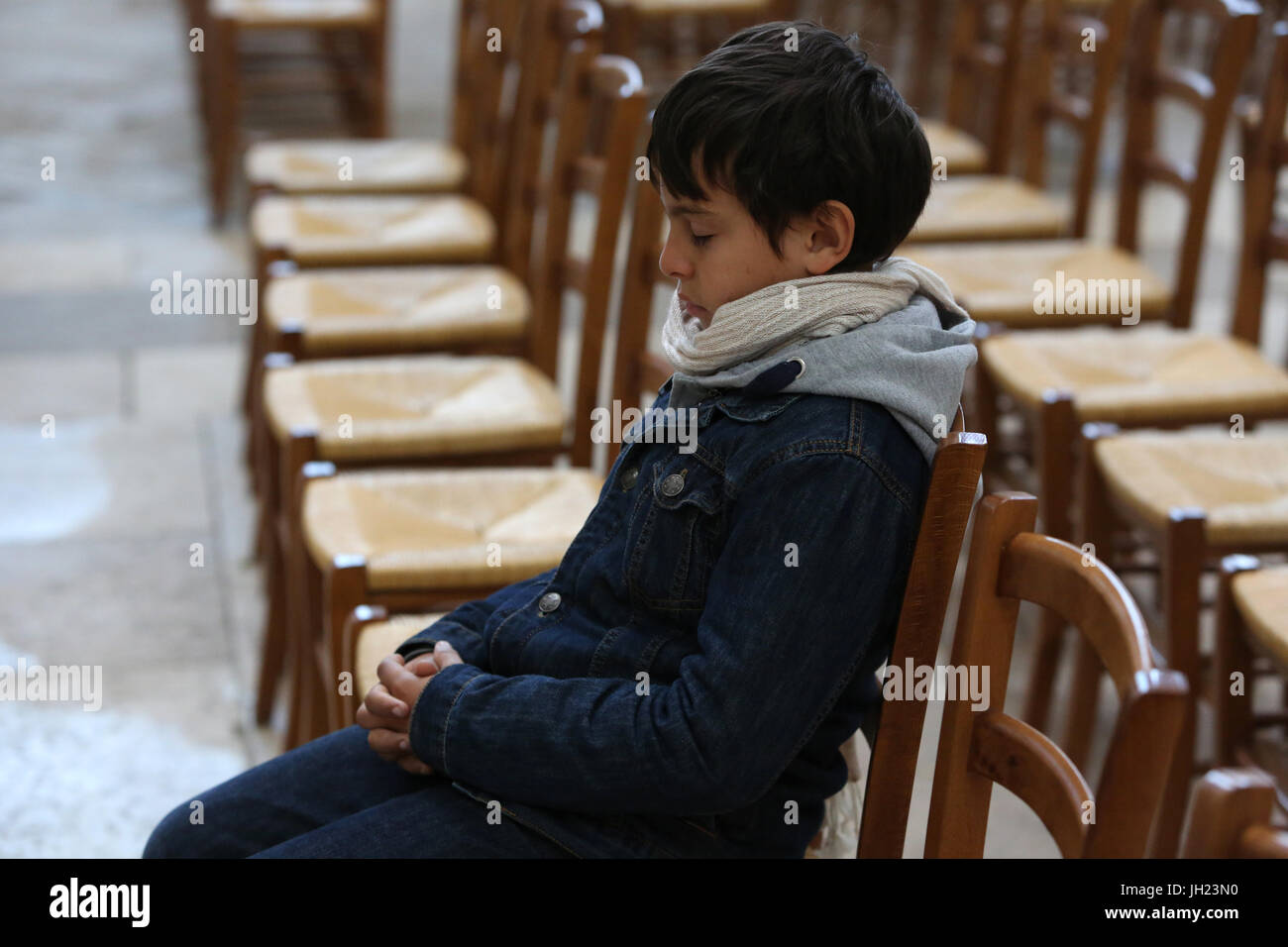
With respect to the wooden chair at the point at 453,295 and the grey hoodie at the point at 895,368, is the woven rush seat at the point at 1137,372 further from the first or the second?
the grey hoodie at the point at 895,368

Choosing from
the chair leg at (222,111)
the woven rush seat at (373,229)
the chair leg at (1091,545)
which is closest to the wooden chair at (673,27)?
the woven rush seat at (373,229)

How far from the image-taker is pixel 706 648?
43.9 inches

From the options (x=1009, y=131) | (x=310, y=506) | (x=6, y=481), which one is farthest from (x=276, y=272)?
(x=1009, y=131)

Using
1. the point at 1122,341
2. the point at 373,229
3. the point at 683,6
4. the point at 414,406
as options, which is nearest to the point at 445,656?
the point at 414,406

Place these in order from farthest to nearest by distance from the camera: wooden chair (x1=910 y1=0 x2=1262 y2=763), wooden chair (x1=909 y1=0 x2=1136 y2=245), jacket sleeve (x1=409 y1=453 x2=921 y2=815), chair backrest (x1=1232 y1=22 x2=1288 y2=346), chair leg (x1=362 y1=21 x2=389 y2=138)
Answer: chair leg (x1=362 y1=21 x2=389 y2=138), wooden chair (x1=909 y1=0 x2=1136 y2=245), chair backrest (x1=1232 y1=22 x2=1288 y2=346), wooden chair (x1=910 y1=0 x2=1262 y2=763), jacket sleeve (x1=409 y1=453 x2=921 y2=815)

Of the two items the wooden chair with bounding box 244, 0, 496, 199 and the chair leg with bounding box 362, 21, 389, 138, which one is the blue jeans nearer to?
the wooden chair with bounding box 244, 0, 496, 199

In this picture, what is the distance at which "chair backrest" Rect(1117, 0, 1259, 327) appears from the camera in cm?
245

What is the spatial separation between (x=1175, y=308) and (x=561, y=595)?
5.89ft

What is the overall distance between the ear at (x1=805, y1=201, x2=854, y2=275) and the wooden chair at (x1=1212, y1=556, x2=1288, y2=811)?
0.85 m

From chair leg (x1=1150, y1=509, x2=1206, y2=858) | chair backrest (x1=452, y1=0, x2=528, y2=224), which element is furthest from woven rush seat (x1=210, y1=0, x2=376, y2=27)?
chair leg (x1=1150, y1=509, x2=1206, y2=858)

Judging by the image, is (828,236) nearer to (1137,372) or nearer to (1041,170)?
(1137,372)

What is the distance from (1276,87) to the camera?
2.42 m

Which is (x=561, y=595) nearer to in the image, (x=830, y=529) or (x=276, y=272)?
(x=830, y=529)

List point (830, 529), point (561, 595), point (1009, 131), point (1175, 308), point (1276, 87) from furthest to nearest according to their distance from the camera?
point (1009, 131), point (1175, 308), point (1276, 87), point (561, 595), point (830, 529)
